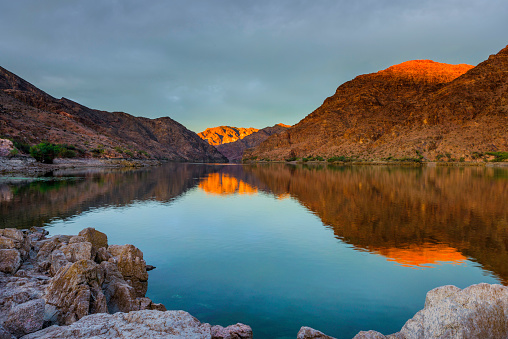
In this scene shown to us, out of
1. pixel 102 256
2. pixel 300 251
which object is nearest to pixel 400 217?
pixel 300 251

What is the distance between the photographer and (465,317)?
545cm

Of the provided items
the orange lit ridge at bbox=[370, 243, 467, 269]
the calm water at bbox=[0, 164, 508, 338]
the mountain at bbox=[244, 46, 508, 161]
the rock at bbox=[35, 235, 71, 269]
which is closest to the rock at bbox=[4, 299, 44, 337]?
the calm water at bbox=[0, 164, 508, 338]

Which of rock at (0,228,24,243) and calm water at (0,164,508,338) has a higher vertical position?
rock at (0,228,24,243)

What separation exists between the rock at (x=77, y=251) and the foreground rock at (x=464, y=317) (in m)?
7.14

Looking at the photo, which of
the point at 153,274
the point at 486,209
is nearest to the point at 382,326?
the point at 153,274

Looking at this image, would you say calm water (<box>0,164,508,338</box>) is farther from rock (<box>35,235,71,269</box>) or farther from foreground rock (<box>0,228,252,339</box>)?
rock (<box>35,235,71,269</box>)

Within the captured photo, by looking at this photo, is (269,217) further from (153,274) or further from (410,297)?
(410,297)

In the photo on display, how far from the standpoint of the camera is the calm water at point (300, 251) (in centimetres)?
903

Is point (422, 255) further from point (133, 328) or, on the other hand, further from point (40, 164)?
point (40, 164)

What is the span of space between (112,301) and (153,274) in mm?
4223

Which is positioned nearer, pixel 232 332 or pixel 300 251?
pixel 232 332

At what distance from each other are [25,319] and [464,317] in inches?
298

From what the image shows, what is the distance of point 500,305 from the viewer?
5.44m

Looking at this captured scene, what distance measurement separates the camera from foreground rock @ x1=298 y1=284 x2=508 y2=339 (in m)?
5.31
